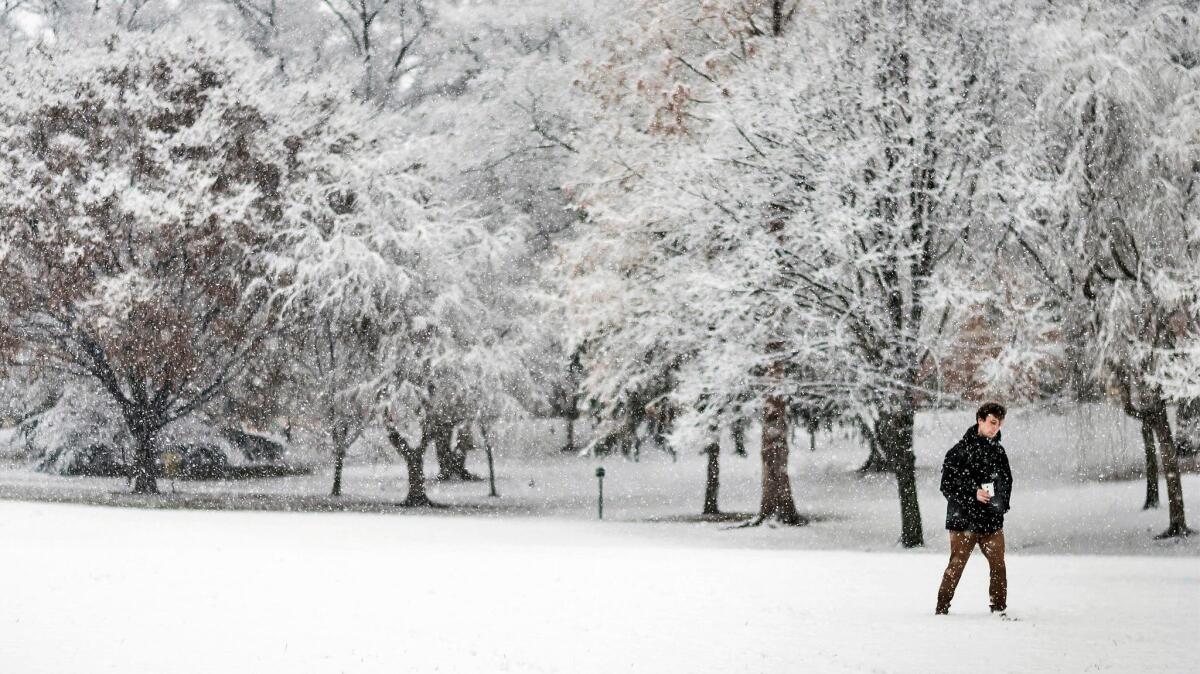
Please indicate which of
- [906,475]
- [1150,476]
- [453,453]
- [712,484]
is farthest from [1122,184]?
[453,453]

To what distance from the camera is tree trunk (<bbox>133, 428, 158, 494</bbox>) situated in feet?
90.0

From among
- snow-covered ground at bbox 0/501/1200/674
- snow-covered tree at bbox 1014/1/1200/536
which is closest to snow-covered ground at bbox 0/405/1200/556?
snow-covered tree at bbox 1014/1/1200/536

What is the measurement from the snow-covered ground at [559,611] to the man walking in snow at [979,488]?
2.08ft

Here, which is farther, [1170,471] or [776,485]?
[776,485]

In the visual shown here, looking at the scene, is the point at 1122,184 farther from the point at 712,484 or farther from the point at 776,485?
the point at 712,484

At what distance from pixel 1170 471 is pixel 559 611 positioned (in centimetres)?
1394

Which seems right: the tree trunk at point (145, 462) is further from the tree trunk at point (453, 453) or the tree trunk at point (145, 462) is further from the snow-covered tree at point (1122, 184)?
the snow-covered tree at point (1122, 184)

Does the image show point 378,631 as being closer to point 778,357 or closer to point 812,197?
point 778,357

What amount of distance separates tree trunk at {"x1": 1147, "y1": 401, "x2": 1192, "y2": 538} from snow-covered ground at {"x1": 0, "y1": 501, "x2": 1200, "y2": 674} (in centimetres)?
356

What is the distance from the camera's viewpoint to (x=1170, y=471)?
1995cm

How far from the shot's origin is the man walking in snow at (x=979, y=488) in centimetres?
916

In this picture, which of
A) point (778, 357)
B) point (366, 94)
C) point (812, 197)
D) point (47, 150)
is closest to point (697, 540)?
point (778, 357)

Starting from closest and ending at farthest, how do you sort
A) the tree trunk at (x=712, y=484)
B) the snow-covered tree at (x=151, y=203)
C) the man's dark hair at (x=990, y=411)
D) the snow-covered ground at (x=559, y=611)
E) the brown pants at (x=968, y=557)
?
the snow-covered ground at (x=559, y=611) < the man's dark hair at (x=990, y=411) < the brown pants at (x=968, y=557) < the snow-covered tree at (x=151, y=203) < the tree trunk at (x=712, y=484)

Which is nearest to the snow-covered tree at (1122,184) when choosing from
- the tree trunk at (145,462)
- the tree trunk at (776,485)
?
the tree trunk at (776,485)
